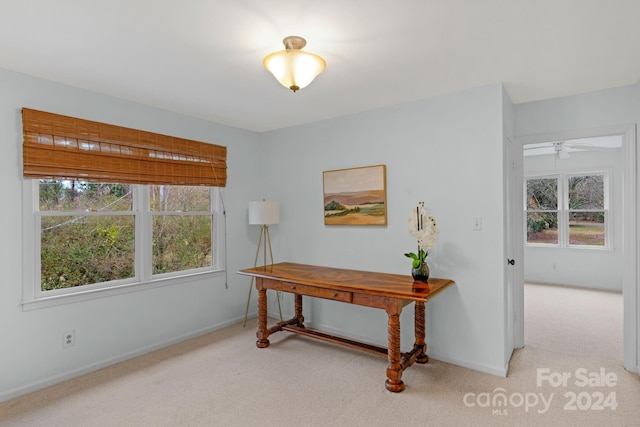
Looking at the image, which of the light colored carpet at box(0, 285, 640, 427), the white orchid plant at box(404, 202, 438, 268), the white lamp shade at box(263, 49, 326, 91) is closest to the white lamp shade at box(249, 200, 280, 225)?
the light colored carpet at box(0, 285, 640, 427)

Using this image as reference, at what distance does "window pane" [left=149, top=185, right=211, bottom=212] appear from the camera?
11.4ft

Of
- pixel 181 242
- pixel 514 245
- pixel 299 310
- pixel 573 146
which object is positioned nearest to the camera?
pixel 514 245

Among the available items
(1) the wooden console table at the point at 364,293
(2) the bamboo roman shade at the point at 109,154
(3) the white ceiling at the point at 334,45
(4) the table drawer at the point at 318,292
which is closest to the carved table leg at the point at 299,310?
(1) the wooden console table at the point at 364,293

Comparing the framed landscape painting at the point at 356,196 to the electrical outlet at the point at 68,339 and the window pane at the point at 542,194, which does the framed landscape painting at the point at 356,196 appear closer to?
the electrical outlet at the point at 68,339

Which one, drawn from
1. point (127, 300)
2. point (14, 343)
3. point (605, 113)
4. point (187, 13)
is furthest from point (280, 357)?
point (605, 113)

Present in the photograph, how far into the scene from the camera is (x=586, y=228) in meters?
6.00

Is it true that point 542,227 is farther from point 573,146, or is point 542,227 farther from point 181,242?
point 181,242

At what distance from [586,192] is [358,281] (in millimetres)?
5363

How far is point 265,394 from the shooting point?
101 inches

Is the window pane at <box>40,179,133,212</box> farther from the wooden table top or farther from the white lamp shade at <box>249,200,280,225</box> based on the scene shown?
the wooden table top

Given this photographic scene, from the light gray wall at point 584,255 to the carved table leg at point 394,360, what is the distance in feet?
16.4

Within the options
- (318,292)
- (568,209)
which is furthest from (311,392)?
(568,209)

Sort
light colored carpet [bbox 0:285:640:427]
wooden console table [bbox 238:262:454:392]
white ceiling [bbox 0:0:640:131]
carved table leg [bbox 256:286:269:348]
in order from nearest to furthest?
1. white ceiling [bbox 0:0:640:131]
2. light colored carpet [bbox 0:285:640:427]
3. wooden console table [bbox 238:262:454:392]
4. carved table leg [bbox 256:286:269:348]

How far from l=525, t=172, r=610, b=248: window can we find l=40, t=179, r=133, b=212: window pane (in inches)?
264
